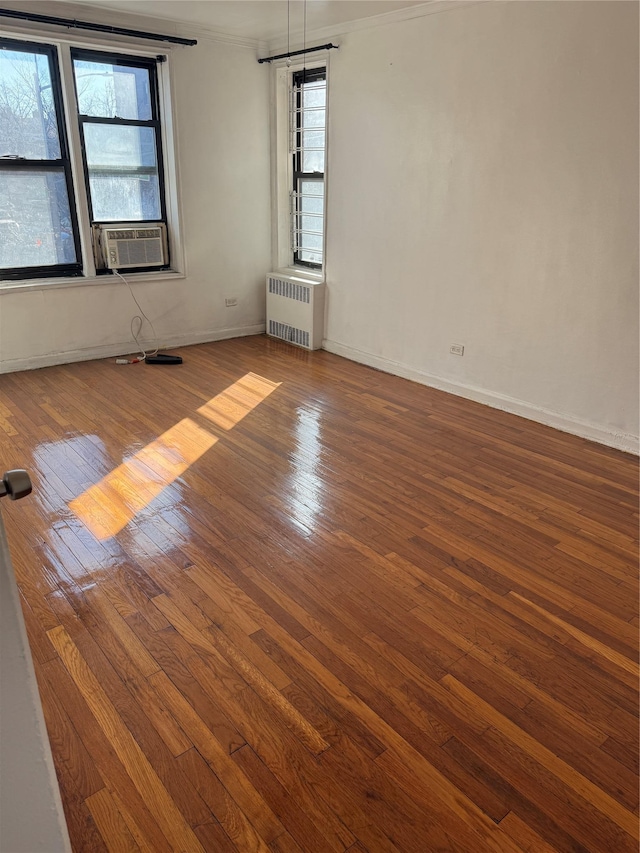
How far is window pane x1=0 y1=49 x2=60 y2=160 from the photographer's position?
15.3 feet

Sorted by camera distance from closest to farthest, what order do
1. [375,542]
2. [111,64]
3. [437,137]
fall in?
[375,542], [437,137], [111,64]

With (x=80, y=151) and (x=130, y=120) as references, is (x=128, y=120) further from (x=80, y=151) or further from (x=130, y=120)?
(x=80, y=151)

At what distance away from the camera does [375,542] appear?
9.34ft

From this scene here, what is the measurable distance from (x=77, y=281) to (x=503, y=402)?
12.1 ft

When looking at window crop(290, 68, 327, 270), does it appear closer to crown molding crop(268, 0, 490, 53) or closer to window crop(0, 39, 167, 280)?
crown molding crop(268, 0, 490, 53)

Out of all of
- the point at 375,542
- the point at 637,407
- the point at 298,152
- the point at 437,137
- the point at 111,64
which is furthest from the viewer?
the point at 298,152

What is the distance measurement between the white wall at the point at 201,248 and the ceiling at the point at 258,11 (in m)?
0.21

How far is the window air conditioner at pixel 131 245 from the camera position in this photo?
5363 millimetres

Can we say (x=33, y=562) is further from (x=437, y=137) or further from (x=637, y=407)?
(x=437, y=137)

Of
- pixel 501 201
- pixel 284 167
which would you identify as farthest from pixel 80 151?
pixel 501 201

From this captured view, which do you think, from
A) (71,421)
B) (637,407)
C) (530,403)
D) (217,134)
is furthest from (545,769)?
(217,134)

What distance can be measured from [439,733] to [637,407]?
2.71 m

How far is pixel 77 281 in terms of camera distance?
5242 mm

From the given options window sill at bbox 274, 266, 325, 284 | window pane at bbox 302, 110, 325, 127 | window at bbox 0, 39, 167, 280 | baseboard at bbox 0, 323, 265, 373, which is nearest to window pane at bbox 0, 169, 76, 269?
window at bbox 0, 39, 167, 280
